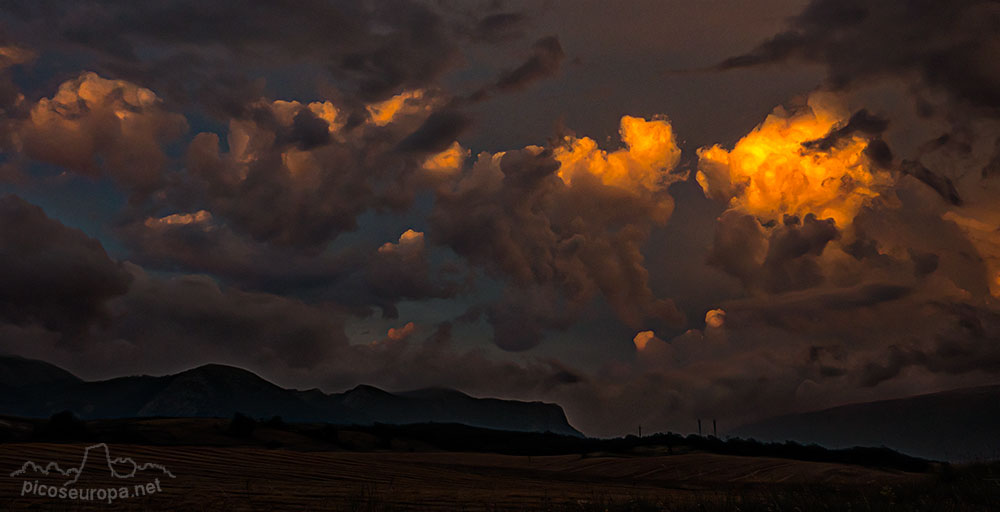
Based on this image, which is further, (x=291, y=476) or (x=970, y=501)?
(x=291, y=476)

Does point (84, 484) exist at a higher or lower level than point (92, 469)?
lower

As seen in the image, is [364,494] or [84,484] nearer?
[84,484]

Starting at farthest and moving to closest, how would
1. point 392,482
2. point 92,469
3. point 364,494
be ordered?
point 392,482
point 92,469
point 364,494

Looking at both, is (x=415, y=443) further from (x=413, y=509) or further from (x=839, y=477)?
(x=413, y=509)

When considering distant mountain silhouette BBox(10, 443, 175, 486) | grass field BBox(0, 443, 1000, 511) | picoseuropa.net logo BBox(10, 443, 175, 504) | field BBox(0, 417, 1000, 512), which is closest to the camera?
grass field BBox(0, 443, 1000, 511)

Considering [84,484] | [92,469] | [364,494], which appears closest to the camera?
[84,484]

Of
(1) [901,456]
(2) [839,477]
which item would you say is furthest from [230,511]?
(1) [901,456]

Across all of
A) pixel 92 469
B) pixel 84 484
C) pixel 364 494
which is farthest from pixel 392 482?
pixel 84 484

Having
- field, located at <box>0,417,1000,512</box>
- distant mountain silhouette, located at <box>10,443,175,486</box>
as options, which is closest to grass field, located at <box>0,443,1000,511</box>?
field, located at <box>0,417,1000,512</box>

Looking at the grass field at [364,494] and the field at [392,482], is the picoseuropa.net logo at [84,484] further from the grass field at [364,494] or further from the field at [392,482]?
the grass field at [364,494]

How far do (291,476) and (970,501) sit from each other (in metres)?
34.1

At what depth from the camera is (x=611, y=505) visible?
65.3ft

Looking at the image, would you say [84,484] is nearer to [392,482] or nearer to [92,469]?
[92,469]

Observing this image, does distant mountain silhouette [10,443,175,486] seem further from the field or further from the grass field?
the grass field
